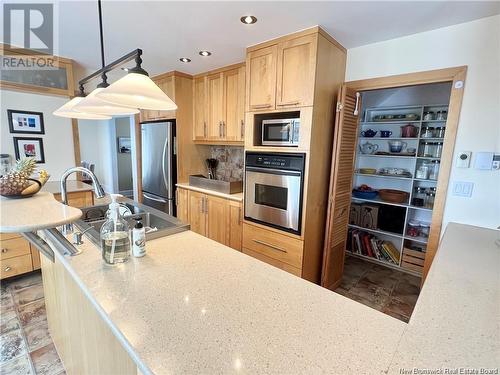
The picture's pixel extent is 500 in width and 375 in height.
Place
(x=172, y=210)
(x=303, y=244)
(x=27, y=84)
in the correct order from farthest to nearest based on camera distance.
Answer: (x=172, y=210)
(x=27, y=84)
(x=303, y=244)

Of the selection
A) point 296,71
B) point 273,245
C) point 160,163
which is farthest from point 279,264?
point 160,163

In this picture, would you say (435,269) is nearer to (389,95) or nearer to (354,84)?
(354,84)

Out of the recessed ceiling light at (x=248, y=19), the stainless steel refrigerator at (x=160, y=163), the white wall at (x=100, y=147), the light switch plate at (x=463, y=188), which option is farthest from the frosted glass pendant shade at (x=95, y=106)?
the white wall at (x=100, y=147)

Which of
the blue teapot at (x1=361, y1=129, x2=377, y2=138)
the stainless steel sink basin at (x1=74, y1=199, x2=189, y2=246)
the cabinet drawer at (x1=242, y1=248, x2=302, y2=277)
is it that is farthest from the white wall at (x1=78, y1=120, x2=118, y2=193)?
the blue teapot at (x1=361, y1=129, x2=377, y2=138)

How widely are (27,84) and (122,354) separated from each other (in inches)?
128

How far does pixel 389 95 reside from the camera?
309cm

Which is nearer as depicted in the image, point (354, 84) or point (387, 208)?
point (354, 84)

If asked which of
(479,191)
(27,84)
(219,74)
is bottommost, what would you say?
(479,191)

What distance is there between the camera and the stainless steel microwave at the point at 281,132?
2.14 metres

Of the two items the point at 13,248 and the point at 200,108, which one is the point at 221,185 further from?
the point at 13,248

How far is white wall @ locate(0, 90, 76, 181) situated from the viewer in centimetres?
267

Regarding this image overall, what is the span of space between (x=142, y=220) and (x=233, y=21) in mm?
1634

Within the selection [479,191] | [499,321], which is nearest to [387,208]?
[479,191]

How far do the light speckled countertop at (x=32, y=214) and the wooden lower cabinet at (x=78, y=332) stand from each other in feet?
0.97
